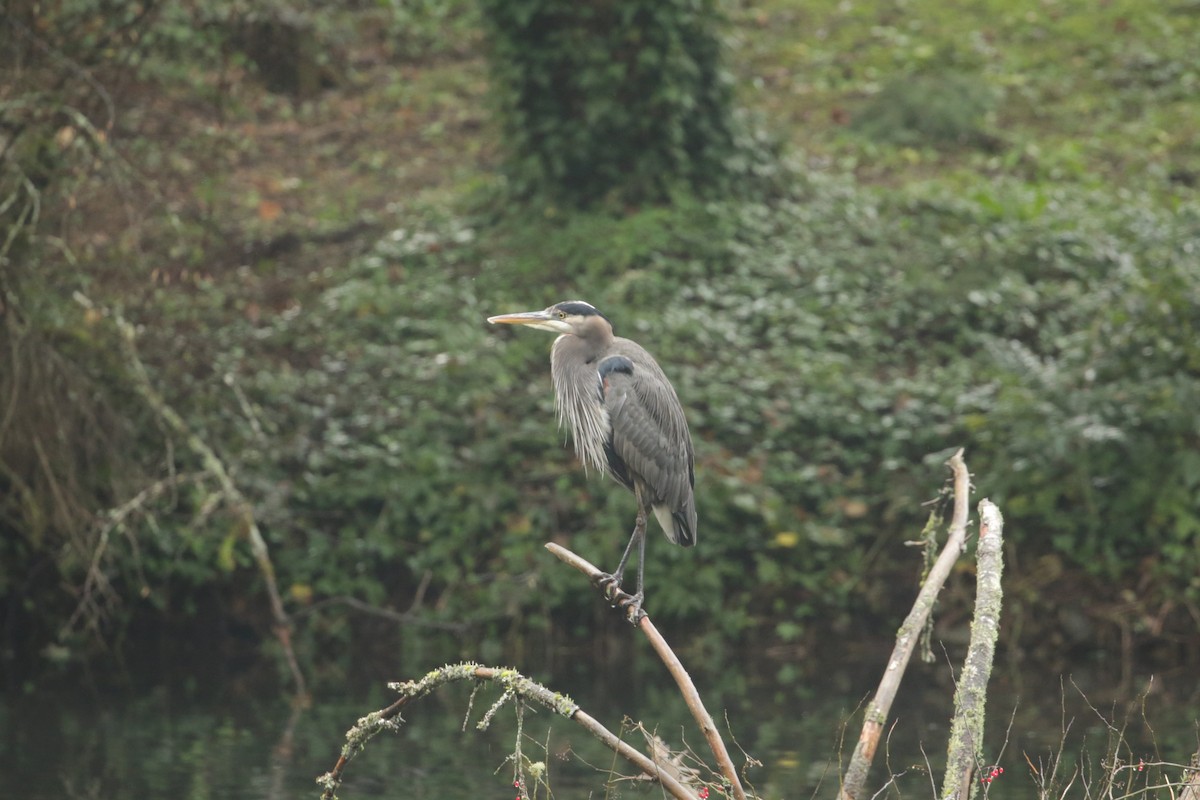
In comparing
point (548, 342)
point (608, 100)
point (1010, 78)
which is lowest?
point (548, 342)

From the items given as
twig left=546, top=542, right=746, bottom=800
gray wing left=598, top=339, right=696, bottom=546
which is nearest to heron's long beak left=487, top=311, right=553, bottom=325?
gray wing left=598, top=339, right=696, bottom=546

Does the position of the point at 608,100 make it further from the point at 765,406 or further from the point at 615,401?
the point at 615,401

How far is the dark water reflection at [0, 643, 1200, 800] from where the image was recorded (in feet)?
21.8

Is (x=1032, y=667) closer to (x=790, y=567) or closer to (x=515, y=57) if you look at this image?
(x=790, y=567)

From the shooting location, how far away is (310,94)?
15.5 meters

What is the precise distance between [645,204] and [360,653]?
4.60 meters

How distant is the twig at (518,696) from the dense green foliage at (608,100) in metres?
8.56

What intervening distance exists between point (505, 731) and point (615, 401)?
290 cm

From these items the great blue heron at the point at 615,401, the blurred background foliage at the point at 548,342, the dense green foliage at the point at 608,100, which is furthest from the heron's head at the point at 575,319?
the dense green foliage at the point at 608,100

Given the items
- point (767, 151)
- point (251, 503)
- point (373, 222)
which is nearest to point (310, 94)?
point (373, 222)

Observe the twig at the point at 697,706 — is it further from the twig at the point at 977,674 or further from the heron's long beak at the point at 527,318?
the heron's long beak at the point at 527,318

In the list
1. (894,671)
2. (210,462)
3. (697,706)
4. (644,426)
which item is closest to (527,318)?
(644,426)

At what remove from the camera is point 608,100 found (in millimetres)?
12039

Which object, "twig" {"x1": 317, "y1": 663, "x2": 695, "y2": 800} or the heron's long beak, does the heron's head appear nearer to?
the heron's long beak
